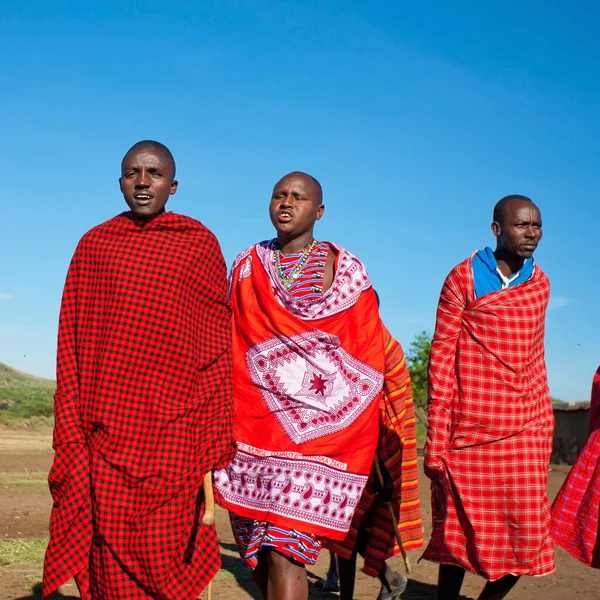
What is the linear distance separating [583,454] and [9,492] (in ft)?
29.0

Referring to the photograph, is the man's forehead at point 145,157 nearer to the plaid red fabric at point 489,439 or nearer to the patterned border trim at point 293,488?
the patterned border trim at point 293,488

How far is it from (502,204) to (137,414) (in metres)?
3.08

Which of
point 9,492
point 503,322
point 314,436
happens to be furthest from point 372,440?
point 9,492

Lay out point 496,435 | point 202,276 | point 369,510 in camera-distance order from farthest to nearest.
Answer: point 369,510, point 496,435, point 202,276

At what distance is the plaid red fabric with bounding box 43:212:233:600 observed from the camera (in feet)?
15.6

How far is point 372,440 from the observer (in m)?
5.60

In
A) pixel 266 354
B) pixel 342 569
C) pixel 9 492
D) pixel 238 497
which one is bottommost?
pixel 9 492

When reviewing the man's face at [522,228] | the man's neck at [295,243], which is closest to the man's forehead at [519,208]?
the man's face at [522,228]

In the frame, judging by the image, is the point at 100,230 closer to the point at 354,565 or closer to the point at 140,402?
the point at 140,402

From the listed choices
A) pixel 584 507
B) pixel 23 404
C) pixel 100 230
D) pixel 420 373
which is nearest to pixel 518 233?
pixel 584 507

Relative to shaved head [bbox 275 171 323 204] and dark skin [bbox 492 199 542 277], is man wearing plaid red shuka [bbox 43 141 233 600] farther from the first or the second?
dark skin [bbox 492 199 542 277]

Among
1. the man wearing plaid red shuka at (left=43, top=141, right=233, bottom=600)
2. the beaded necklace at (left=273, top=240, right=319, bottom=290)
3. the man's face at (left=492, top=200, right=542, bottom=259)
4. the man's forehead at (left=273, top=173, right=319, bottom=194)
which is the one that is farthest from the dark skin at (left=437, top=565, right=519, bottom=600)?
the man's forehead at (left=273, top=173, right=319, bottom=194)

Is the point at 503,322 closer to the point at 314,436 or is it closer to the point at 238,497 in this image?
the point at 314,436

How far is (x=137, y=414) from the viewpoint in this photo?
4.82 metres
